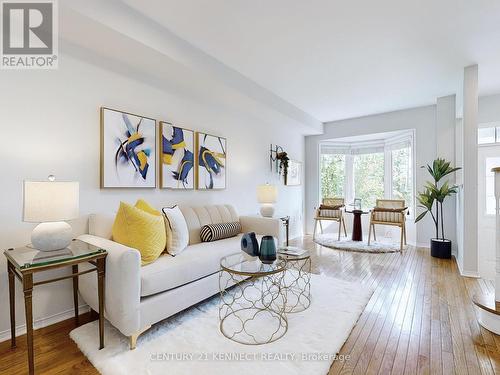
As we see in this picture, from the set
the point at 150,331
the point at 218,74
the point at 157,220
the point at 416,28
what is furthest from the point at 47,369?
the point at 416,28

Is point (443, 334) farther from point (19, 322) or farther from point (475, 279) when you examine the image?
point (19, 322)

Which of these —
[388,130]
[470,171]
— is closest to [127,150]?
[470,171]

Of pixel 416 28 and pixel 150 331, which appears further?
pixel 416 28

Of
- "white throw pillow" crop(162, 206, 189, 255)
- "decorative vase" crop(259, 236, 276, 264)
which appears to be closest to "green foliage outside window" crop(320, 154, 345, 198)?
"decorative vase" crop(259, 236, 276, 264)

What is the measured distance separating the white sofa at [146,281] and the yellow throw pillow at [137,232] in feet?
0.29

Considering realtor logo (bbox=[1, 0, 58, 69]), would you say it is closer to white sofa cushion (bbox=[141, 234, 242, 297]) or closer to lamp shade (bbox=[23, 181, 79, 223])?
lamp shade (bbox=[23, 181, 79, 223])

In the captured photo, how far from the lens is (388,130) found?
495cm

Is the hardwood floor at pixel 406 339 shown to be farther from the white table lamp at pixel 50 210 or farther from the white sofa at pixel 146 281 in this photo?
the white table lamp at pixel 50 210

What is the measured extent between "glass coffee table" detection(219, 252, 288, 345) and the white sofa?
8.3 inches

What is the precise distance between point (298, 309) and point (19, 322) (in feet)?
7.24

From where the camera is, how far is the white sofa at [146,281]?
1.66 metres

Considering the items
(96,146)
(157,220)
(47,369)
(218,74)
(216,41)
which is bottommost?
(47,369)

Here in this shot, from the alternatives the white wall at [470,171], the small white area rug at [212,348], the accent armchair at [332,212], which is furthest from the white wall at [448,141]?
the small white area rug at [212,348]

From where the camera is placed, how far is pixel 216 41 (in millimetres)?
2516
